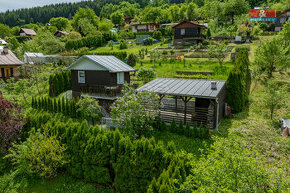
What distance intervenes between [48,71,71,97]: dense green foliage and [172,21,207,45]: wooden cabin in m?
33.6

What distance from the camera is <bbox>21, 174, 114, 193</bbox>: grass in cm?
1159

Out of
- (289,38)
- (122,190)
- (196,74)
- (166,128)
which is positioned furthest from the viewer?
(289,38)

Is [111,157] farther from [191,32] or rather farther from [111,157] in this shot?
[191,32]

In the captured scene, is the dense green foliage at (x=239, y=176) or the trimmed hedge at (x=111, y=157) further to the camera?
the trimmed hedge at (x=111, y=157)

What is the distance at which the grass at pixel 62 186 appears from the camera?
11.6 m

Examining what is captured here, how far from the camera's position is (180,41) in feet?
176

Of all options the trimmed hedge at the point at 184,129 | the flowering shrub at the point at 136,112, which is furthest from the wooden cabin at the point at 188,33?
the flowering shrub at the point at 136,112

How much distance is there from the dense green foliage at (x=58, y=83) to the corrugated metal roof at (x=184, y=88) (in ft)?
44.8

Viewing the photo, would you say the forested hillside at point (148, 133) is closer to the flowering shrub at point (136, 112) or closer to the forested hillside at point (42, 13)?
the flowering shrub at point (136, 112)

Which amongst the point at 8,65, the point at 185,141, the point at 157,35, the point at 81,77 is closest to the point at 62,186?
the point at 185,141

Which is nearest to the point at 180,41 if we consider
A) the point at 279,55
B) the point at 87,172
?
the point at 279,55

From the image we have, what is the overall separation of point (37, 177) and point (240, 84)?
18074mm

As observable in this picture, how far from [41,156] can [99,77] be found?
36.3 feet

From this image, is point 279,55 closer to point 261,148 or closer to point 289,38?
point 289,38
